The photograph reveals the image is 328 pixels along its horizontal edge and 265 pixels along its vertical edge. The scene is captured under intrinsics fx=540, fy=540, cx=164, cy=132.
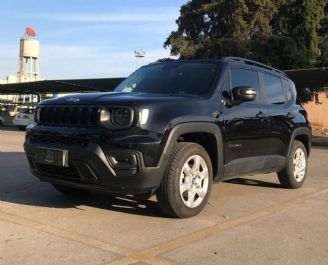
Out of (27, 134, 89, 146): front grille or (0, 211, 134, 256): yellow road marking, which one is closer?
(0, 211, 134, 256): yellow road marking

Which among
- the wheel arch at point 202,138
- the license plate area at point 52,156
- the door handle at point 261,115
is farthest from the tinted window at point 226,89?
the license plate area at point 52,156

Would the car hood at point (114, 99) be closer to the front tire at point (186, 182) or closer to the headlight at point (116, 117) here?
the headlight at point (116, 117)

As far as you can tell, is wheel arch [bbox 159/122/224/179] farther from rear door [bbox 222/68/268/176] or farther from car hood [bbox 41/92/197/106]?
car hood [bbox 41/92/197/106]

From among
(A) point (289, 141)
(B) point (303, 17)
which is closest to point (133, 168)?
(A) point (289, 141)

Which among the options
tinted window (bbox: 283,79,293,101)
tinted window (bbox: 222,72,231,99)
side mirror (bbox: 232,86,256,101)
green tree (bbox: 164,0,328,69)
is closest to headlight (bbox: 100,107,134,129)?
tinted window (bbox: 222,72,231,99)

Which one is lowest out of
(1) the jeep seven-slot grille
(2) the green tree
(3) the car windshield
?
(1) the jeep seven-slot grille

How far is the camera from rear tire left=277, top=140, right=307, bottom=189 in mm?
8430

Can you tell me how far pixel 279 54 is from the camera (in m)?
34.5

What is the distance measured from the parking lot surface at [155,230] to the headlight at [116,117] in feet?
3.50

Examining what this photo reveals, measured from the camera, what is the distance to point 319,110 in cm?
3900

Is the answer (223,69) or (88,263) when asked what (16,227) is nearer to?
(88,263)

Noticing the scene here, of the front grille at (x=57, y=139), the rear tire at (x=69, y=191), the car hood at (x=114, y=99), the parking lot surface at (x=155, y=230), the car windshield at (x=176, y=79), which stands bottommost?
the parking lot surface at (x=155, y=230)

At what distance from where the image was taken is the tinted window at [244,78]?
7.13 metres

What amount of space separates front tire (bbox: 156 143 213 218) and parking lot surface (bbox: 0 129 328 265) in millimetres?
147
